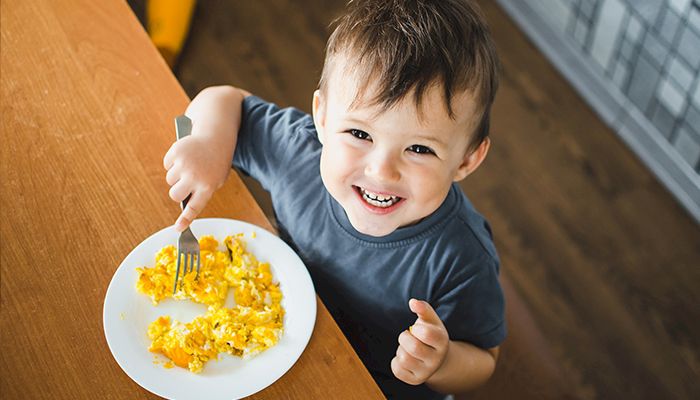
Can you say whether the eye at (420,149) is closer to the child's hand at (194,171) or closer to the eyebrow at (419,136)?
the eyebrow at (419,136)

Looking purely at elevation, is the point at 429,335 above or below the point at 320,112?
below

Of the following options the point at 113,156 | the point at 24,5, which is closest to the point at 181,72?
the point at 24,5

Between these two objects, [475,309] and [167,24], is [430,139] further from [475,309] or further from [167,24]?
[167,24]

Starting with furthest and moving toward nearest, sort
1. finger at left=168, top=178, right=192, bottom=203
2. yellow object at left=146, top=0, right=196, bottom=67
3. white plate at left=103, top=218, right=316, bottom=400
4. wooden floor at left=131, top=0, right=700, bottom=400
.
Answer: yellow object at left=146, top=0, right=196, bottom=67, wooden floor at left=131, top=0, right=700, bottom=400, finger at left=168, top=178, right=192, bottom=203, white plate at left=103, top=218, right=316, bottom=400

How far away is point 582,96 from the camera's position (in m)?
2.27

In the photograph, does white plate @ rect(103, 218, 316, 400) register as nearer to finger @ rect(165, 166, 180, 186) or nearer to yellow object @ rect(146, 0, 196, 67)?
finger @ rect(165, 166, 180, 186)

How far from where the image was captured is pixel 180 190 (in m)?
0.98

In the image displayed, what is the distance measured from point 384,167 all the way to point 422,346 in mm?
217

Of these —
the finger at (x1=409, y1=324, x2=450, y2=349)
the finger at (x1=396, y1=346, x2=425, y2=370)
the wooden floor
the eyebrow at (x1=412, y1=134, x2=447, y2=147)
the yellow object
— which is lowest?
the wooden floor

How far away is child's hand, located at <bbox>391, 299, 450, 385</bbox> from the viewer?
917 millimetres

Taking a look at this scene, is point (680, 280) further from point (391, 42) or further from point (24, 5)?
point (24, 5)

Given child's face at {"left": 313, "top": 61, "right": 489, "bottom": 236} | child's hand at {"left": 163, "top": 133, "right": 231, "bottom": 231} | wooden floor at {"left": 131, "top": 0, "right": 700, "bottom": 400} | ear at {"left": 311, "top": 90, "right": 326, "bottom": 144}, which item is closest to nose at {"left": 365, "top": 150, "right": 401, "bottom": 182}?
child's face at {"left": 313, "top": 61, "right": 489, "bottom": 236}

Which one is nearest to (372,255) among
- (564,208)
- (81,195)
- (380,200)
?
(380,200)

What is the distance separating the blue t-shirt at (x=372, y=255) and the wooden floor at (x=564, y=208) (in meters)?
0.67
